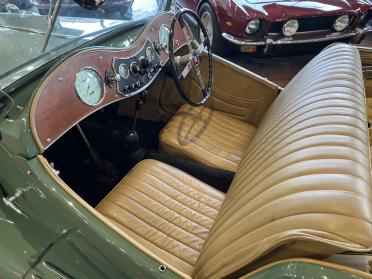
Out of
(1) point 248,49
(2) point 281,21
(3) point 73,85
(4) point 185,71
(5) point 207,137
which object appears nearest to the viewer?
(3) point 73,85

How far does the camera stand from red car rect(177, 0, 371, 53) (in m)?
3.36

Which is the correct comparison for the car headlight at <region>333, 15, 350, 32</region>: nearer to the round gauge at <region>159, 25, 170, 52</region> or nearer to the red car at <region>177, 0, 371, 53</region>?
the red car at <region>177, 0, 371, 53</region>

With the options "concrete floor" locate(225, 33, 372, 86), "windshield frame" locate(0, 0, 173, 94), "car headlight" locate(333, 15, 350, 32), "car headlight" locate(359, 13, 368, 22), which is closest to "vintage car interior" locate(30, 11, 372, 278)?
"windshield frame" locate(0, 0, 173, 94)

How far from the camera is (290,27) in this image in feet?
11.2

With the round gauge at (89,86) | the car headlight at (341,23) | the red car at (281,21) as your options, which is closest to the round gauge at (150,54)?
the round gauge at (89,86)

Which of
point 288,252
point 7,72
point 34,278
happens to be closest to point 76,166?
point 7,72

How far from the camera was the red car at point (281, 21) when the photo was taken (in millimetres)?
3357

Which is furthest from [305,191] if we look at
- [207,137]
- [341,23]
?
[341,23]

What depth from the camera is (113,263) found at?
3.43ft

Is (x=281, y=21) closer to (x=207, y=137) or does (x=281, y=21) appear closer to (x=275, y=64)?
(x=275, y=64)

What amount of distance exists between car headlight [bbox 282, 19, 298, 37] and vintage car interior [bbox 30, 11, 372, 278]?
1536 millimetres

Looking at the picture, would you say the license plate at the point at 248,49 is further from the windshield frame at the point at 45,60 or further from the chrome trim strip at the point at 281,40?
the windshield frame at the point at 45,60

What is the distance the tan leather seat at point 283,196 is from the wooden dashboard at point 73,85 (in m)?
0.40

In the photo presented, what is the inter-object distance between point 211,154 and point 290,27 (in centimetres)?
209
